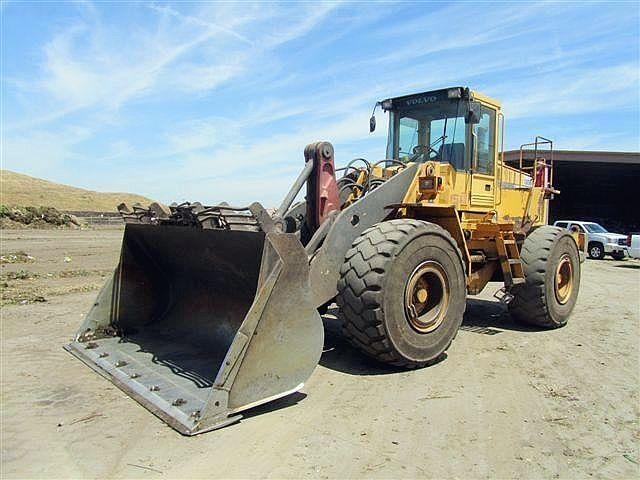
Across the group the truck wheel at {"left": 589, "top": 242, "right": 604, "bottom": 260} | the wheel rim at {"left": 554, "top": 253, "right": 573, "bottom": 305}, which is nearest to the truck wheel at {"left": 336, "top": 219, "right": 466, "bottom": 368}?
the wheel rim at {"left": 554, "top": 253, "right": 573, "bottom": 305}

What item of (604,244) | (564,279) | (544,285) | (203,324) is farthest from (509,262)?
(604,244)

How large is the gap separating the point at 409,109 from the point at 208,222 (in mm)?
3728

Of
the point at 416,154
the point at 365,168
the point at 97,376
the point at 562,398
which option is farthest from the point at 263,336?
the point at 416,154

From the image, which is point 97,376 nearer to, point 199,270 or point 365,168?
point 199,270

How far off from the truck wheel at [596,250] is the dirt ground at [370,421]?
57.0 ft

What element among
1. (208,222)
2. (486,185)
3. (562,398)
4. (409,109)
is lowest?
(562,398)

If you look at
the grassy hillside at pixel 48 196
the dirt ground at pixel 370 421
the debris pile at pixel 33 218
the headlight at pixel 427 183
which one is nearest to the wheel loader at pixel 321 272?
the headlight at pixel 427 183

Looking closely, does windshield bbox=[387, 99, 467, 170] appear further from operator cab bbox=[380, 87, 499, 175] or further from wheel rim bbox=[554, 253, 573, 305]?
wheel rim bbox=[554, 253, 573, 305]

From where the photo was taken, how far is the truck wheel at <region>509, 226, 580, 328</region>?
7.10 meters

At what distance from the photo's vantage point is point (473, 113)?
6.39 metres

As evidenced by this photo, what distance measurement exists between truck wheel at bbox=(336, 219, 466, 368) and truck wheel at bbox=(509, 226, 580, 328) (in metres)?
2.07

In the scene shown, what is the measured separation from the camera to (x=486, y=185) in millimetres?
7070

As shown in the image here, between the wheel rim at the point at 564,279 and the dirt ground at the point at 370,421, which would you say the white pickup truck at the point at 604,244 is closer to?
the wheel rim at the point at 564,279

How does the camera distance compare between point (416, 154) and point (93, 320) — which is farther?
point (416, 154)
